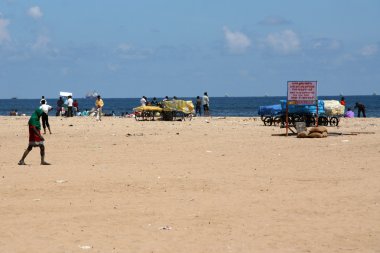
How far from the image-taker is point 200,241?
8.80 meters

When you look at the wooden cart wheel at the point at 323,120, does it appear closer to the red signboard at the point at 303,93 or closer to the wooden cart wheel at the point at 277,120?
the wooden cart wheel at the point at 277,120

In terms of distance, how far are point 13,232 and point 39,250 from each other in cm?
115

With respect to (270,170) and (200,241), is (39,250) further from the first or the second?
(270,170)

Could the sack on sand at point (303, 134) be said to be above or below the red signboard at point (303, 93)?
below

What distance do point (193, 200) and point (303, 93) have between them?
1735cm

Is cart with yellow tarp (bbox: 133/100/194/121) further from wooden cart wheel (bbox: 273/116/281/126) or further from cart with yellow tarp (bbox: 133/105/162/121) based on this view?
wooden cart wheel (bbox: 273/116/281/126)

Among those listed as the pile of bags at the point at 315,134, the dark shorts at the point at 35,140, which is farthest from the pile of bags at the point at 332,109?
the dark shorts at the point at 35,140

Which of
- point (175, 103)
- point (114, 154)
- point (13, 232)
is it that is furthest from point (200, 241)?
point (175, 103)

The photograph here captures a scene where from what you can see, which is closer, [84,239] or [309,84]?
[84,239]

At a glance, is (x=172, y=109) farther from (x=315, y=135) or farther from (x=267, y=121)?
(x=315, y=135)

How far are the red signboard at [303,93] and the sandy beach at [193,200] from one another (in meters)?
6.85

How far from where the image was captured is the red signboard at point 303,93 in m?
28.1

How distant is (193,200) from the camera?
11.8 meters

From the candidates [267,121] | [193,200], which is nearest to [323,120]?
[267,121]
